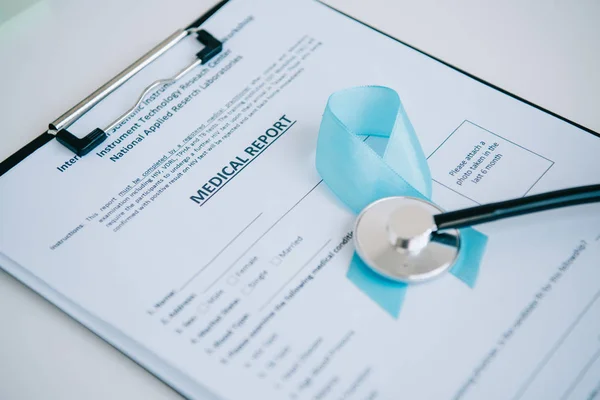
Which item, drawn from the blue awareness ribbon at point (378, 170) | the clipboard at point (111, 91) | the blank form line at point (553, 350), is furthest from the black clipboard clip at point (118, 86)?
the blank form line at point (553, 350)

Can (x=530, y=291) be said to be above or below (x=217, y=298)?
above

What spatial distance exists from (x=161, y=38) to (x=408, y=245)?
377 millimetres

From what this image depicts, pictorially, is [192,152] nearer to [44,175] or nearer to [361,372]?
[44,175]

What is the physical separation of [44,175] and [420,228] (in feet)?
1.09

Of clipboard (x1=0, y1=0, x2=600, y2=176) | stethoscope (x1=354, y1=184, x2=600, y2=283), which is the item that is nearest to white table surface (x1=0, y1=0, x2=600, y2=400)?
clipboard (x1=0, y1=0, x2=600, y2=176)

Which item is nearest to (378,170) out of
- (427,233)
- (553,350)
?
(427,233)

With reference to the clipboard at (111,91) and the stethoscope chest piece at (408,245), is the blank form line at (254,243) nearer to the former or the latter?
the stethoscope chest piece at (408,245)

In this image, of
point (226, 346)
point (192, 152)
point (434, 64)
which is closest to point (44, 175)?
point (192, 152)

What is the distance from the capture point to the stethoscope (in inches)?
17.6

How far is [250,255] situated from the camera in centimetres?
48

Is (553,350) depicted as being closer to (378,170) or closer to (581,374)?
(581,374)

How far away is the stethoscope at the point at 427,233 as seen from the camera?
446 millimetres

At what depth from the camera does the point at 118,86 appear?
1.96ft

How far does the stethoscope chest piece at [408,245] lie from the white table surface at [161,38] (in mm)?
197
